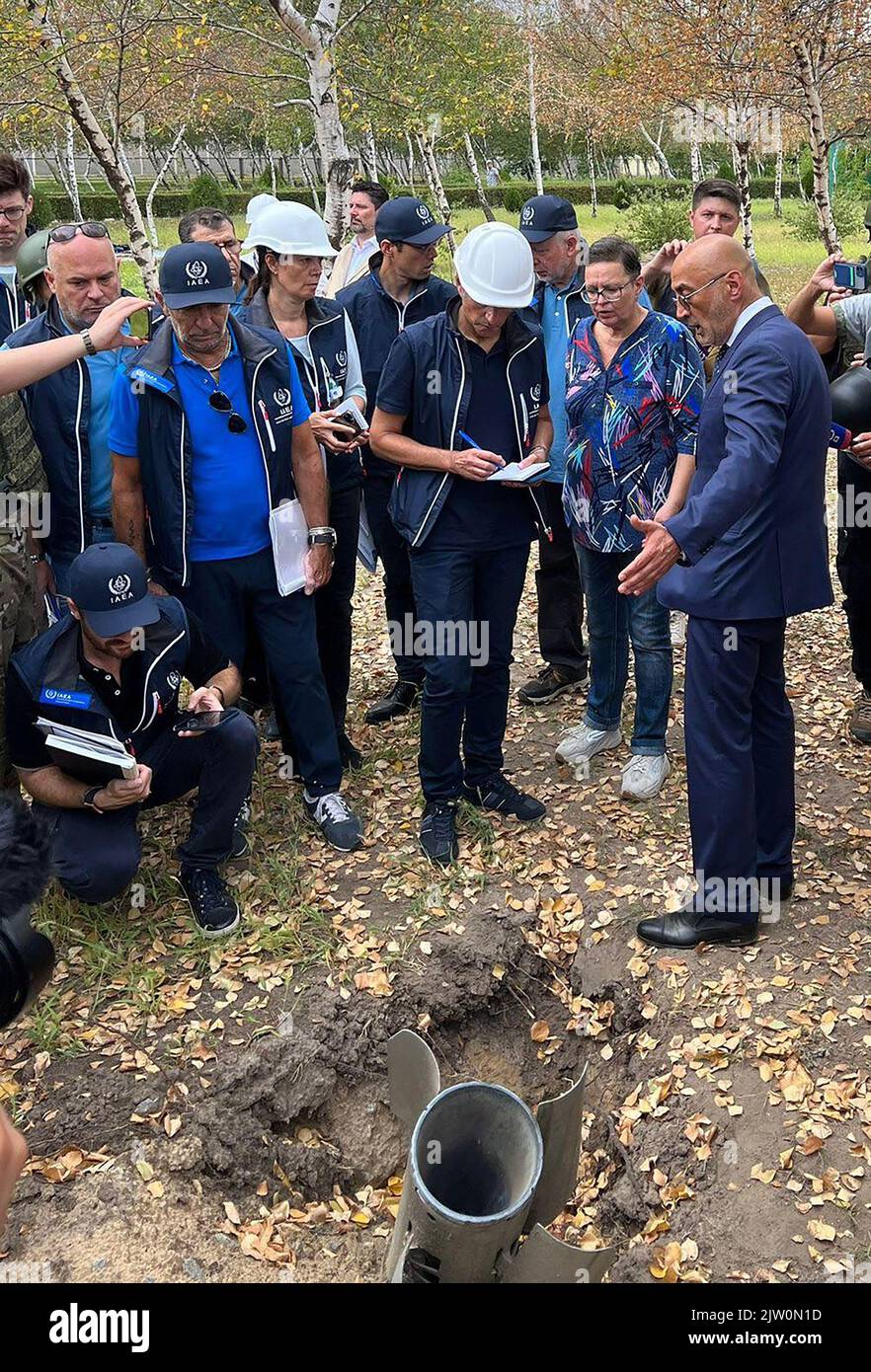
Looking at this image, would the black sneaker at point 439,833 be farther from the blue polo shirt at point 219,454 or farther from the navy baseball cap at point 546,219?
the navy baseball cap at point 546,219

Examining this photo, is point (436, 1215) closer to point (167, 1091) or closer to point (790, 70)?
point (167, 1091)

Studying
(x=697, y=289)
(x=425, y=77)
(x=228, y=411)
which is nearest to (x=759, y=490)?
(x=697, y=289)

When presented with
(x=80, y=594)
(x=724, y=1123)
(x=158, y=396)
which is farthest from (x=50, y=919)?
(x=724, y=1123)

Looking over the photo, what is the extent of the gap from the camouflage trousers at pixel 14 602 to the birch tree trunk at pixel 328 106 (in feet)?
22.1

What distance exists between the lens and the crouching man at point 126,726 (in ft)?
12.2

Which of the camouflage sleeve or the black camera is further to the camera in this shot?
the camouflage sleeve

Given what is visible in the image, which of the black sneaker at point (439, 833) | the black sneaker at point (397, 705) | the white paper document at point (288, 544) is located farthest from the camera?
the black sneaker at point (397, 705)

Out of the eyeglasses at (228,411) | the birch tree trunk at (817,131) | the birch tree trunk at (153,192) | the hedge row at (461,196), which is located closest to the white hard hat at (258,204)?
the eyeglasses at (228,411)

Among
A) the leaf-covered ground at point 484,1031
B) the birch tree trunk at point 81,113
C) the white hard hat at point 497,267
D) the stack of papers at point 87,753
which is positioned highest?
the birch tree trunk at point 81,113

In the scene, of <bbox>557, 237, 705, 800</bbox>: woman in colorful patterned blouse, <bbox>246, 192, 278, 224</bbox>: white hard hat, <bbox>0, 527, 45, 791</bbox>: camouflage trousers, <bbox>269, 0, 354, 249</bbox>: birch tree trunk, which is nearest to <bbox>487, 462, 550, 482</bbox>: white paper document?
<bbox>557, 237, 705, 800</bbox>: woman in colorful patterned blouse

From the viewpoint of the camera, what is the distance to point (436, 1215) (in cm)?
251

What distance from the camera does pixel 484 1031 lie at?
13.2ft

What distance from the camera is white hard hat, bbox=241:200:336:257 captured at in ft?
14.1

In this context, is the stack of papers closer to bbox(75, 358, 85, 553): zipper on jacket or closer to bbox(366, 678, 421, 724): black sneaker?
bbox(75, 358, 85, 553): zipper on jacket
